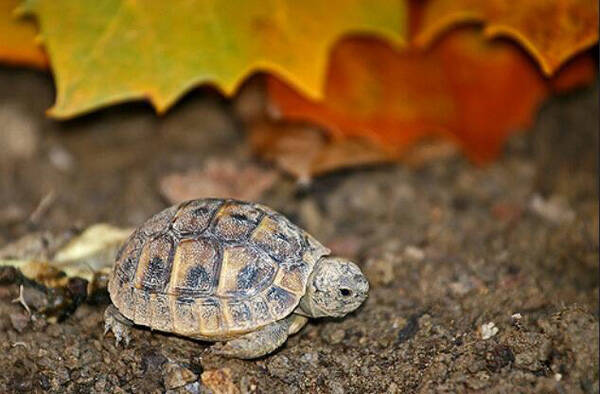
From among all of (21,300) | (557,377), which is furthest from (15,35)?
(557,377)

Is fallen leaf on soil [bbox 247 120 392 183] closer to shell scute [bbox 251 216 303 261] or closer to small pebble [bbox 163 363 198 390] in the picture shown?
shell scute [bbox 251 216 303 261]

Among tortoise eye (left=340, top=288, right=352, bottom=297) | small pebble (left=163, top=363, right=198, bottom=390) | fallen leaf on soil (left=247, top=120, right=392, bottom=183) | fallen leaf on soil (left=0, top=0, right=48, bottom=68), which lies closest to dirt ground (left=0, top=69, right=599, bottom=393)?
small pebble (left=163, top=363, right=198, bottom=390)

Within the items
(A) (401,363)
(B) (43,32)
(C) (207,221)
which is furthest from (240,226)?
(B) (43,32)

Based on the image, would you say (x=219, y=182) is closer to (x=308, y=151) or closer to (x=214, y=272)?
(x=308, y=151)

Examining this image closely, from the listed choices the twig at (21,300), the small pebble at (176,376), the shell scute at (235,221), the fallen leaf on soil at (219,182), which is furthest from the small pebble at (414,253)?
the twig at (21,300)

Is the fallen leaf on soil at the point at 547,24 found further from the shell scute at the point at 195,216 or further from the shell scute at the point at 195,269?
the shell scute at the point at 195,269
